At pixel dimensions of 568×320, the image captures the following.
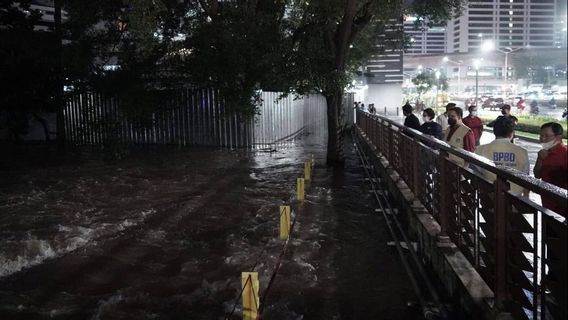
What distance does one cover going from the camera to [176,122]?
72.9ft

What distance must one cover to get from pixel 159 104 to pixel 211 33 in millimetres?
6947

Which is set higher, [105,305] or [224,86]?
[224,86]

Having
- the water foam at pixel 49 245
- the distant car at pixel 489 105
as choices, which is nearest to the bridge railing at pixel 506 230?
the water foam at pixel 49 245

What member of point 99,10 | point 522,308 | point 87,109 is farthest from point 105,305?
point 87,109

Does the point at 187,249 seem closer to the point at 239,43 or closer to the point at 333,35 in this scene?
the point at 239,43

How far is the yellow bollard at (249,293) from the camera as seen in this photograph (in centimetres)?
429

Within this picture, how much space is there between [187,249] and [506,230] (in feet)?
16.9

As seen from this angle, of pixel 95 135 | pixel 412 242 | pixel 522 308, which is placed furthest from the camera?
pixel 95 135

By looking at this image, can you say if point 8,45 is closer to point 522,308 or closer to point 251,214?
point 251,214

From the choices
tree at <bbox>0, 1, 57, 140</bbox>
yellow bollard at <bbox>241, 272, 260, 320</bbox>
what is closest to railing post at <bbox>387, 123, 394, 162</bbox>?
yellow bollard at <bbox>241, 272, 260, 320</bbox>

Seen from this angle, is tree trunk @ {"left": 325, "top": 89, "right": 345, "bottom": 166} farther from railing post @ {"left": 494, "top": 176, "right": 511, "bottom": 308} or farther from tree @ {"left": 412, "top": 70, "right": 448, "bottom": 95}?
tree @ {"left": 412, "top": 70, "right": 448, "bottom": 95}

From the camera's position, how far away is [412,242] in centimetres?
790

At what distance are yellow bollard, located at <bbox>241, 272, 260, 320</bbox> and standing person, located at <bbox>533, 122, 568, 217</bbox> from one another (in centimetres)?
252

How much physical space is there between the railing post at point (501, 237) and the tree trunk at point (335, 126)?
1148 cm
